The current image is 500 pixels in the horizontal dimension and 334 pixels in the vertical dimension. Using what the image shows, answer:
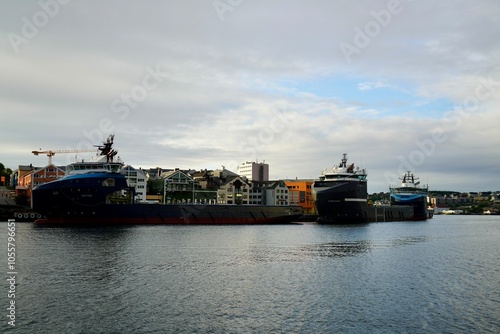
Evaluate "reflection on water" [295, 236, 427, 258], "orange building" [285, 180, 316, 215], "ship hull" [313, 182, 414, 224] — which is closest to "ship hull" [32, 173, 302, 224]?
"ship hull" [313, 182, 414, 224]

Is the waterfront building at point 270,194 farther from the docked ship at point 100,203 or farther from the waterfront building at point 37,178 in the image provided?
the waterfront building at point 37,178

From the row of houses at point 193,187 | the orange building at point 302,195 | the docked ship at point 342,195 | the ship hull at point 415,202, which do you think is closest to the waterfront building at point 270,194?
the row of houses at point 193,187

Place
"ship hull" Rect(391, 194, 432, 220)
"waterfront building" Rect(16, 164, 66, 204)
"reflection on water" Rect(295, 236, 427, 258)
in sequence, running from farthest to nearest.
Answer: "ship hull" Rect(391, 194, 432, 220) → "waterfront building" Rect(16, 164, 66, 204) → "reflection on water" Rect(295, 236, 427, 258)

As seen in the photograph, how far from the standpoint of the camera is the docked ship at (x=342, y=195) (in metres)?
113

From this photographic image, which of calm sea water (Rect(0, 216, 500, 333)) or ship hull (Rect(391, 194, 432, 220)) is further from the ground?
ship hull (Rect(391, 194, 432, 220))

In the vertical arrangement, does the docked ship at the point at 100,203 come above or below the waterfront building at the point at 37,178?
below

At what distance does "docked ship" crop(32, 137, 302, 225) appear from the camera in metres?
81.6

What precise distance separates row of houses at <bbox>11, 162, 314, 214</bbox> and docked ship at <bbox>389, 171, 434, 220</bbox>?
3236 centimetres

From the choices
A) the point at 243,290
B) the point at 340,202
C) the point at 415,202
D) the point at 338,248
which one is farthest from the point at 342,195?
the point at 243,290

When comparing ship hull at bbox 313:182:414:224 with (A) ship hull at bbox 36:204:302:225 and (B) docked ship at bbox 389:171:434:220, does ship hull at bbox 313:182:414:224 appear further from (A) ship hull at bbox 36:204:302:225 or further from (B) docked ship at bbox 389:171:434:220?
(B) docked ship at bbox 389:171:434:220

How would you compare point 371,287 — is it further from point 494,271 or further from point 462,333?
point 494,271

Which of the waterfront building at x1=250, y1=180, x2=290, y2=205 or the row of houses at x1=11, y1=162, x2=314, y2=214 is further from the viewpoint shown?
the waterfront building at x1=250, y1=180, x2=290, y2=205

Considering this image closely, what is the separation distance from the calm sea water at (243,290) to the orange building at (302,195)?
117 m

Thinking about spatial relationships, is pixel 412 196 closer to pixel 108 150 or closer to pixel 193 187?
pixel 193 187
